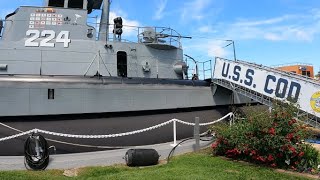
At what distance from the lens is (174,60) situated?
12.9 metres

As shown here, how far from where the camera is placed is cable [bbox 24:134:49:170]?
25.9ft

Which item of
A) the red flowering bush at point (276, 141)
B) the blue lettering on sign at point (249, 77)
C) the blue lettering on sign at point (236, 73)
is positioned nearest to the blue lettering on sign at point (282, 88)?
the blue lettering on sign at point (249, 77)

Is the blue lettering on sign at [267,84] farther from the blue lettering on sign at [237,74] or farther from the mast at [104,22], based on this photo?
the mast at [104,22]

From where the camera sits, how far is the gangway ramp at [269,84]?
32.4 ft

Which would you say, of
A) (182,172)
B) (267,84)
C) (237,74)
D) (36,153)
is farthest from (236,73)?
(36,153)

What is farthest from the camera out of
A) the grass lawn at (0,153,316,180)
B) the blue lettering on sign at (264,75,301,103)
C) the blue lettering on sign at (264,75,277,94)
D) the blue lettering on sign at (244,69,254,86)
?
the blue lettering on sign at (244,69,254,86)

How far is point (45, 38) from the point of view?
35.2 ft

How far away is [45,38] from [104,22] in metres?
2.53

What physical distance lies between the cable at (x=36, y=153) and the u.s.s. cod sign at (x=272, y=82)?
245 inches

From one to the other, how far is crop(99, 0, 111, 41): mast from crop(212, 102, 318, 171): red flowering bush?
5653 mm

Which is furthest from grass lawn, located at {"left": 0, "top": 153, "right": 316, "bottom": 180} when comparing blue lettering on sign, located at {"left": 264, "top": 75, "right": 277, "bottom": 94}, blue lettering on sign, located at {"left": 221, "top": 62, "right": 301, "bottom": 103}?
blue lettering on sign, located at {"left": 264, "top": 75, "right": 277, "bottom": 94}

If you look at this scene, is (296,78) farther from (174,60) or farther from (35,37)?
(35,37)

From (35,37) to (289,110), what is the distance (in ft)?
24.6

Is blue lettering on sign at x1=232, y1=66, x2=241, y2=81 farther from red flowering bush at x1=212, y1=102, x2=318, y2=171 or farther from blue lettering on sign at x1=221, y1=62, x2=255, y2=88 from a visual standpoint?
red flowering bush at x1=212, y1=102, x2=318, y2=171
